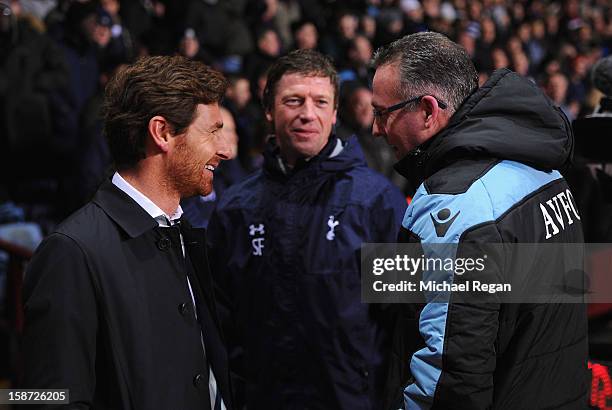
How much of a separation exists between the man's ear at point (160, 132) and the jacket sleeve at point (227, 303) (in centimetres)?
111

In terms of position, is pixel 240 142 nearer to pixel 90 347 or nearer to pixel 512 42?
pixel 90 347

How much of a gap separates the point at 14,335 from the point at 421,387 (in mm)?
3453

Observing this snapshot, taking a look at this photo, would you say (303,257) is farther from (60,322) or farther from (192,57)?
(192,57)

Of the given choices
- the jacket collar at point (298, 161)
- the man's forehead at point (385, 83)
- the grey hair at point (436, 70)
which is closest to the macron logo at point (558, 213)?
the grey hair at point (436, 70)

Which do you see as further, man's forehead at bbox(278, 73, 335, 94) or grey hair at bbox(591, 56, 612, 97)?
man's forehead at bbox(278, 73, 335, 94)

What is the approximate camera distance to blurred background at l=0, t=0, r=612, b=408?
306 cm

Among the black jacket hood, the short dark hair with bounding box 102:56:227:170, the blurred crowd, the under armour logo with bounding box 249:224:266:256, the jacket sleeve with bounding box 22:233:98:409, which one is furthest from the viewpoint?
the blurred crowd

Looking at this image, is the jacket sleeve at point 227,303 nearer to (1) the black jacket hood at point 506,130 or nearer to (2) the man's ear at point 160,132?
(2) the man's ear at point 160,132

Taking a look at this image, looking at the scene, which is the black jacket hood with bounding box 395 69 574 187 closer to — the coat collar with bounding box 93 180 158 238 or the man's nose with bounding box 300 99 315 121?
the coat collar with bounding box 93 180 158 238

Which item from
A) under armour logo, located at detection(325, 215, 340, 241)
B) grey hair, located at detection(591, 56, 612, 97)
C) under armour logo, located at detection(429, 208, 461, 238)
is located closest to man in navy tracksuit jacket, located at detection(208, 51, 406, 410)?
under armour logo, located at detection(325, 215, 340, 241)

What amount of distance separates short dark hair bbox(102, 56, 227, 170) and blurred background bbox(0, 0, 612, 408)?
2.06 feet

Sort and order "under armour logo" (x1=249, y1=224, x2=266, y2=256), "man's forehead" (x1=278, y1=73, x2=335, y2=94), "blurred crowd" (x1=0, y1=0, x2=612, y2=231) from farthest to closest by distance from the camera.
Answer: "blurred crowd" (x1=0, y1=0, x2=612, y2=231) → "man's forehead" (x1=278, y1=73, x2=335, y2=94) → "under armour logo" (x1=249, y1=224, x2=266, y2=256)

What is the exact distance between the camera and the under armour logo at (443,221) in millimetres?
1952

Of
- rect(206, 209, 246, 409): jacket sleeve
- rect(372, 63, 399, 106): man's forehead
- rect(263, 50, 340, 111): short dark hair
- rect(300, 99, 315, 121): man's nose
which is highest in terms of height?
rect(263, 50, 340, 111): short dark hair
